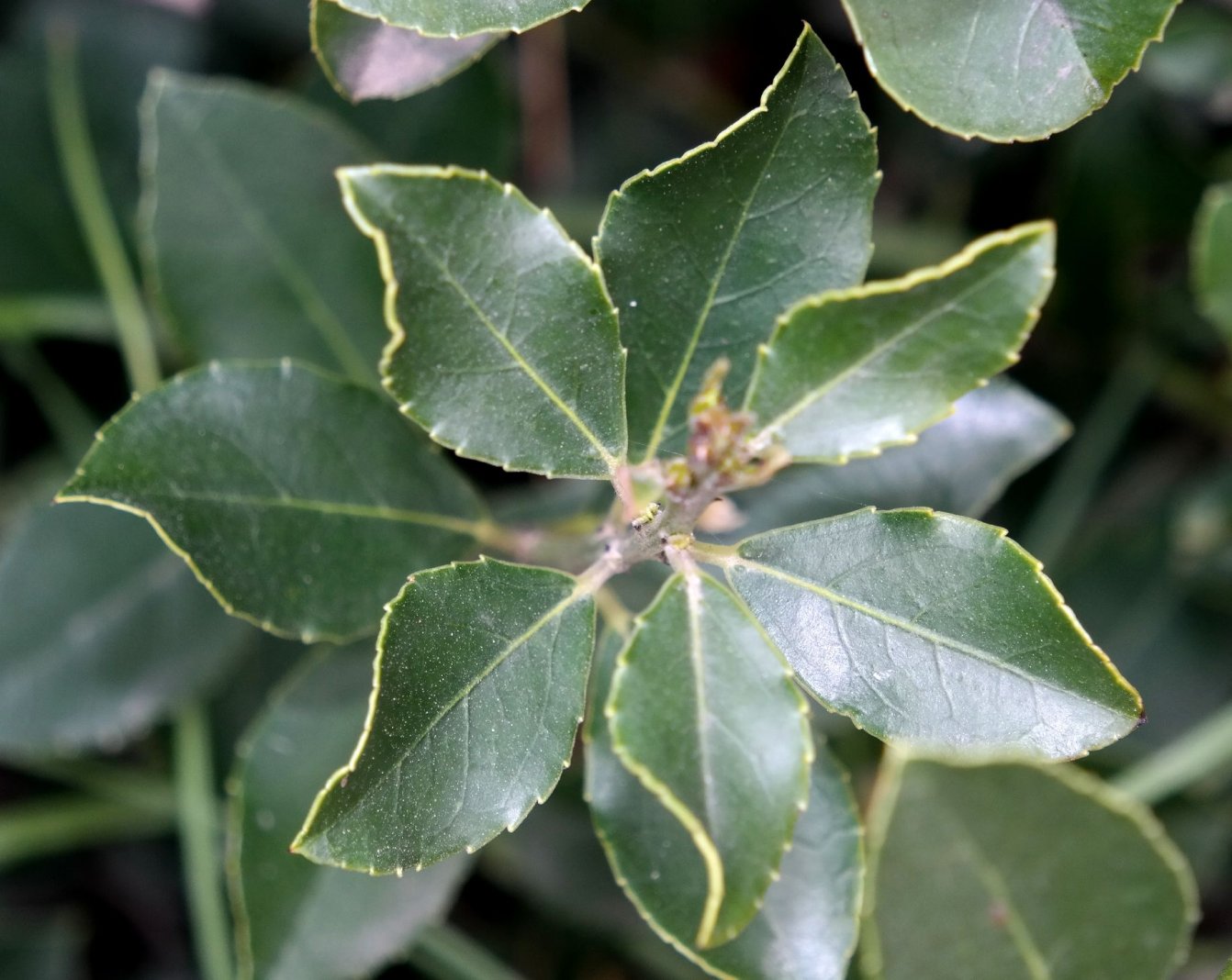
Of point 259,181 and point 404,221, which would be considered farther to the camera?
point 259,181

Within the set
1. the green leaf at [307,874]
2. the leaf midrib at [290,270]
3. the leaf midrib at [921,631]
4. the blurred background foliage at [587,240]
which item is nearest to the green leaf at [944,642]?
the leaf midrib at [921,631]

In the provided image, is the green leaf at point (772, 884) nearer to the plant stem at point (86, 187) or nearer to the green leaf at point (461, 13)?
the green leaf at point (461, 13)

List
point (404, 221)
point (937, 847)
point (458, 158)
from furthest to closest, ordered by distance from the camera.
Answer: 1. point (458, 158)
2. point (937, 847)
3. point (404, 221)

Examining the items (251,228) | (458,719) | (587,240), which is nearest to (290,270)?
(251,228)

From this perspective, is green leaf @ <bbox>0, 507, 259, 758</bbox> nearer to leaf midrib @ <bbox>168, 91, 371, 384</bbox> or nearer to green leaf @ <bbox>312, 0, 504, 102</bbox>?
leaf midrib @ <bbox>168, 91, 371, 384</bbox>

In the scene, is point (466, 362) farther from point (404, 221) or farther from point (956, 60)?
point (956, 60)

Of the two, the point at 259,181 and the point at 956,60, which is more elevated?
the point at 956,60

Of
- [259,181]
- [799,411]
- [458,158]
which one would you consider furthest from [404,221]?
[458,158]
